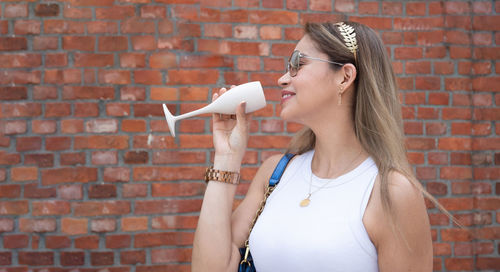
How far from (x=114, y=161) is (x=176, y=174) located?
36 centimetres

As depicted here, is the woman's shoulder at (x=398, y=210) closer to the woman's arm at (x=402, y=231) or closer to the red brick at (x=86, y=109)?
the woman's arm at (x=402, y=231)

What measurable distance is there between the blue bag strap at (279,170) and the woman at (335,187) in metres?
0.02

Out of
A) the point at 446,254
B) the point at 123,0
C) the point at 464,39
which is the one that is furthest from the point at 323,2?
the point at 446,254

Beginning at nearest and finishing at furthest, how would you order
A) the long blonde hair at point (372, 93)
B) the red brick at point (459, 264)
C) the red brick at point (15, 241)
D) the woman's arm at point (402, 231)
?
1. the woman's arm at point (402, 231)
2. the long blonde hair at point (372, 93)
3. the red brick at point (15, 241)
4. the red brick at point (459, 264)

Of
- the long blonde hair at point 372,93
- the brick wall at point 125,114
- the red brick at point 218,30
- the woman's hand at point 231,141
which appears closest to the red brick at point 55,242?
the brick wall at point 125,114

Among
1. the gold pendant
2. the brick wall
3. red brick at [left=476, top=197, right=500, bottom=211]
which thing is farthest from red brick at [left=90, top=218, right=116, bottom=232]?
red brick at [left=476, top=197, right=500, bottom=211]

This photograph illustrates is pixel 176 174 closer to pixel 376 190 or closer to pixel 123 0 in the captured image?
pixel 123 0

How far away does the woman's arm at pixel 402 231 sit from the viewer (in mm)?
1418

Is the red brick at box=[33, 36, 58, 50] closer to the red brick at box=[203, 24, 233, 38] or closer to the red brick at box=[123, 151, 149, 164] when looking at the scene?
the red brick at box=[123, 151, 149, 164]

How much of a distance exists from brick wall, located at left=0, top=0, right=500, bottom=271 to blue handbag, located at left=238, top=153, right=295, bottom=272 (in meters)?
0.87

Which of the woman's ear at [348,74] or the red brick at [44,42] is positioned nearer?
the woman's ear at [348,74]

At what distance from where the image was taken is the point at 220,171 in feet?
5.67

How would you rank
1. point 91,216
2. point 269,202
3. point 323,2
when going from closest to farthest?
1. point 269,202
2. point 91,216
3. point 323,2

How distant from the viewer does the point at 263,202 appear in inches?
68.8
